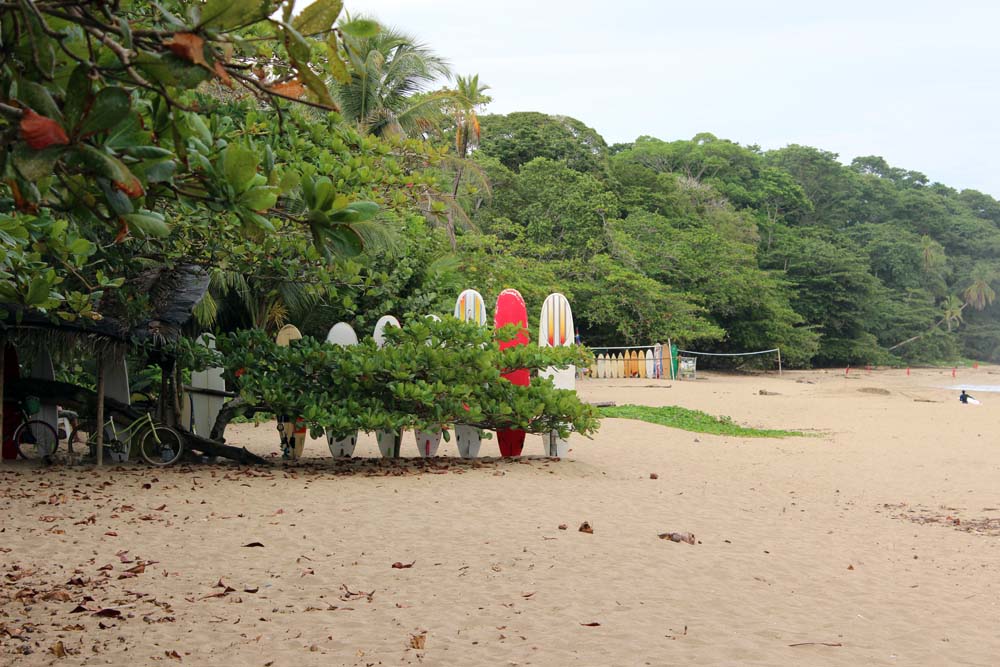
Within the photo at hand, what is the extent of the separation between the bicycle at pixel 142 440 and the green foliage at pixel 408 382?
924mm

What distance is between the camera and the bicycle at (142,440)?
9.91m

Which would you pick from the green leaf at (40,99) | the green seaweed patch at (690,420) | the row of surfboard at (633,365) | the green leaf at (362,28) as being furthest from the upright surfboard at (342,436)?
the row of surfboard at (633,365)

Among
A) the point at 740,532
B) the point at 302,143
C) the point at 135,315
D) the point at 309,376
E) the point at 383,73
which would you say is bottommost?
the point at 740,532

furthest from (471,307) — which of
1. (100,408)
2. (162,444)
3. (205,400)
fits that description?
(100,408)

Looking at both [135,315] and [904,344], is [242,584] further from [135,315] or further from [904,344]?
[904,344]

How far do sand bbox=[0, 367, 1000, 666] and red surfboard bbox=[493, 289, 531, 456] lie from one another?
0.68m

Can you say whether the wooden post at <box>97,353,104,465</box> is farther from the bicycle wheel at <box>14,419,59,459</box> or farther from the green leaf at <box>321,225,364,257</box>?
the green leaf at <box>321,225,364,257</box>

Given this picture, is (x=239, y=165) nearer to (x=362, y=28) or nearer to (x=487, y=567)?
(x=362, y=28)

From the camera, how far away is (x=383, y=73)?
76.5 ft

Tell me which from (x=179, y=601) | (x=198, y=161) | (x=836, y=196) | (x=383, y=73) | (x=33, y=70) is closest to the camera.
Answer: (x=33, y=70)

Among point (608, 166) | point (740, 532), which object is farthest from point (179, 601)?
point (608, 166)

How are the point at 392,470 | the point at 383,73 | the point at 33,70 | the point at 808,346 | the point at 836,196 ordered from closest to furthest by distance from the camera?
the point at 33,70 → the point at 392,470 → the point at 383,73 → the point at 808,346 → the point at 836,196

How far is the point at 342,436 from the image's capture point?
32.5 feet

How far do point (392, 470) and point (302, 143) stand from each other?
3.43m
